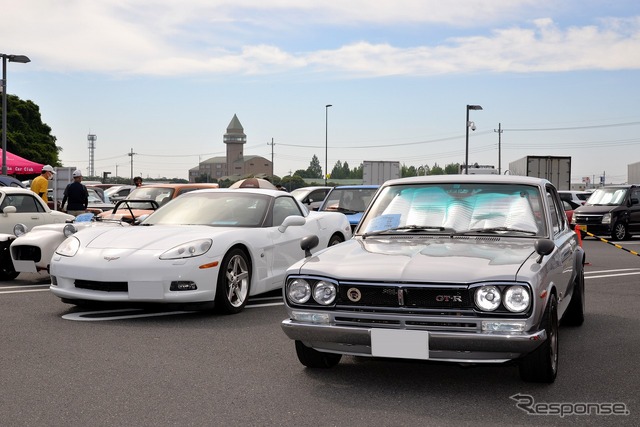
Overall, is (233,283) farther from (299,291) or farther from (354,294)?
(354,294)

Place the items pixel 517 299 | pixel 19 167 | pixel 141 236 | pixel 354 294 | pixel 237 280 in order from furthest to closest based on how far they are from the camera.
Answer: pixel 19 167 → pixel 237 280 → pixel 141 236 → pixel 354 294 → pixel 517 299

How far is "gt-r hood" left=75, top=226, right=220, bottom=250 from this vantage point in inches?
318

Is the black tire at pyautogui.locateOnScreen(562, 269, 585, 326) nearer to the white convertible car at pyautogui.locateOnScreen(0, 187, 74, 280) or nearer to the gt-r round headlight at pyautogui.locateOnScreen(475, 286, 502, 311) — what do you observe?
the gt-r round headlight at pyautogui.locateOnScreen(475, 286, 502, 311)

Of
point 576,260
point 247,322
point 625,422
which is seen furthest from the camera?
point 247,322

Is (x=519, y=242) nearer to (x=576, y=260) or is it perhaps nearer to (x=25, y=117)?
(x=576, y=260)

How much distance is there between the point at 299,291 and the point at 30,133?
206 feet

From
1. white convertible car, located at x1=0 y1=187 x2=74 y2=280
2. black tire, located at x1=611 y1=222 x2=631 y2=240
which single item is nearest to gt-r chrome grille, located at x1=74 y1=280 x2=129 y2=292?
white convertible car, located at x1=0 y1=187 x2=74 y2=280

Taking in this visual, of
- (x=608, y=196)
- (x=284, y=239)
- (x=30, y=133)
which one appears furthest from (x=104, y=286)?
(x=30, y=133)

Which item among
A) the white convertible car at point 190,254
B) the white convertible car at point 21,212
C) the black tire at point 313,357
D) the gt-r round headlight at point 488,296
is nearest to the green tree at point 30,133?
the white convertible car at point 21,212

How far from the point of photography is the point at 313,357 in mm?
5668

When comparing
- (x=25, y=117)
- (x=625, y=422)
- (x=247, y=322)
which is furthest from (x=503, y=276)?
(x=25, y=117)

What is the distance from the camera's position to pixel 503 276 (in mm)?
4832

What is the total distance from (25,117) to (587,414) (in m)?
65.2

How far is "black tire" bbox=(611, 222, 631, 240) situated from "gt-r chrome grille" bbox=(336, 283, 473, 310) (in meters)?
21.0
